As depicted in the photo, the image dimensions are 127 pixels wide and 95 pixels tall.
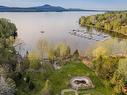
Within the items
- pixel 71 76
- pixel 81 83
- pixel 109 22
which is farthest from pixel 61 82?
pixel 109 22

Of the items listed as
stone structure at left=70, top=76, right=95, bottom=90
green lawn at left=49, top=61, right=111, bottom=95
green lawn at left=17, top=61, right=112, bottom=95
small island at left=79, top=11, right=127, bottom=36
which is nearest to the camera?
green lawn at left=17, top=61, right=112, bottom=95

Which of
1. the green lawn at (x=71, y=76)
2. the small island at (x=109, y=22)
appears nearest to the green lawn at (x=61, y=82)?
the green lawn at (x=71, y=76)

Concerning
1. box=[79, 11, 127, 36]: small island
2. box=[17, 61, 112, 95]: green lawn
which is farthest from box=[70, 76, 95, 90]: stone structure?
box=[79, 11, 127, 36]: small island

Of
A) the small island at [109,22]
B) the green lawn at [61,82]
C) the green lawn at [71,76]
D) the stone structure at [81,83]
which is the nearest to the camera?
the green lawn at [61,82]

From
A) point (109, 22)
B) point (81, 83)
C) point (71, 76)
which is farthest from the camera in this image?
point (109, 22)

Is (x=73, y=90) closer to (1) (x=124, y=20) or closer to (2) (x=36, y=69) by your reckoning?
(2) (x=36, y=69)

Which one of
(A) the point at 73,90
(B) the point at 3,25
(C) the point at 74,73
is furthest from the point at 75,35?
(A) the point at 73,90

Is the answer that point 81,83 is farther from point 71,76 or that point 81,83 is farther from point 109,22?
point 109,22

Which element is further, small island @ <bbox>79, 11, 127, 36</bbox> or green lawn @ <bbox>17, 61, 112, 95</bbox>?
small island @ <bbox>79, 11, 127, 36</bbox>

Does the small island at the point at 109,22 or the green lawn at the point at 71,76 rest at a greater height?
the green lawn at the point at 71,76

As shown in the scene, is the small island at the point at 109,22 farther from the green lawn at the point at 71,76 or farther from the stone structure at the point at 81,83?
the stone structure at the point at 81,83

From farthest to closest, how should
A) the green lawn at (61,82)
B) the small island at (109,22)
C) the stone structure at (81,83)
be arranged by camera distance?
the small island at (109,22) → the stone structure at (81,83) → the green lawn at (61,82)

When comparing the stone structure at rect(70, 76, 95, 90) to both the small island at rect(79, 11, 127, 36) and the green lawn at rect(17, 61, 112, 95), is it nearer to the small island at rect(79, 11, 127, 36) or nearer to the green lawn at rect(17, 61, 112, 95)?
the green lawn at rect(17, 61, 112, 95)
